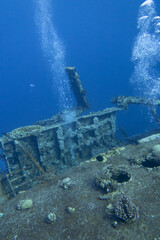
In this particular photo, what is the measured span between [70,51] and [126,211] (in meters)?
168

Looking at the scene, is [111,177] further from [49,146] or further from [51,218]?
[49,146]

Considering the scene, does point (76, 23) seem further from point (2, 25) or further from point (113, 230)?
point (113, 230)

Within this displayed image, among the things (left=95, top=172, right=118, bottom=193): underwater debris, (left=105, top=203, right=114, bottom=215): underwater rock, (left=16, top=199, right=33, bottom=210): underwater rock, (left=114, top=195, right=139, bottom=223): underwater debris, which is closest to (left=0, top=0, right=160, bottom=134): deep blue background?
(left=95, top=172, right=118, bottom=193): underwater debris

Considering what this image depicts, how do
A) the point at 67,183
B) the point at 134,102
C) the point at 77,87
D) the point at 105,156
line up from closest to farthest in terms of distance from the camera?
the point at 67,183 → the point at 105,156 → the point at 134,102 → the point at 77,87

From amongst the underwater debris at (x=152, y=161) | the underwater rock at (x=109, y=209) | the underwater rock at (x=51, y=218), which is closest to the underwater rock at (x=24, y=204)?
the underwater rock at (x=51, y=218)

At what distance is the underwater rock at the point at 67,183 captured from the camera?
4.81m

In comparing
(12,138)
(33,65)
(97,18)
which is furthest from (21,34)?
(12,138)

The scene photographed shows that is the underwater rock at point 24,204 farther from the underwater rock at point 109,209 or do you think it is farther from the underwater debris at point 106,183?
the underwater rock at point 109,209

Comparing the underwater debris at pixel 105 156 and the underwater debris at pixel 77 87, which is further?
the underwater debris at pixel 77 87

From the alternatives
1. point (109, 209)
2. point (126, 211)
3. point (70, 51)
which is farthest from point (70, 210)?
point (70, 51)

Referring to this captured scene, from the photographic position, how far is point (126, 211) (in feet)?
10.9

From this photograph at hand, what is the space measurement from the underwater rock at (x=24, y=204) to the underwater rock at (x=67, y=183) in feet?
3.36

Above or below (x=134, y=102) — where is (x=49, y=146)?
below

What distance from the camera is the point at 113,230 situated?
316 cm
